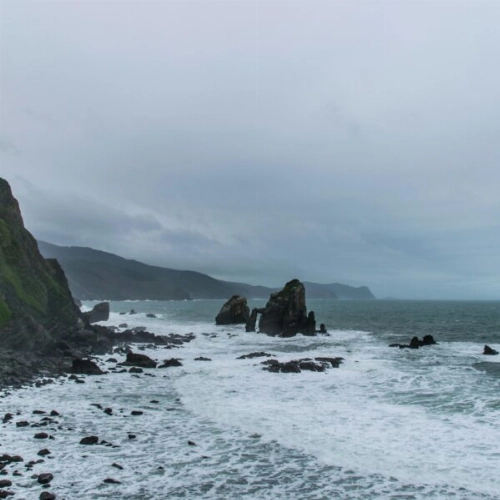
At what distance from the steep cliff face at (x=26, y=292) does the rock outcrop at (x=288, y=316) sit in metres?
33.7

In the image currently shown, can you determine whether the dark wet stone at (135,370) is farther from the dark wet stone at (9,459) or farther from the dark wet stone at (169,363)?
the dark wet stone at (9,459)

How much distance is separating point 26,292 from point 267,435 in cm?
4362

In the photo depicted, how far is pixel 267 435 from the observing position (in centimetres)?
2039

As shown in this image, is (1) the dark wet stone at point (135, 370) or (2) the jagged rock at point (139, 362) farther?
(2) the jagged rock at point (139, 362)

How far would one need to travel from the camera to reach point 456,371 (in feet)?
128

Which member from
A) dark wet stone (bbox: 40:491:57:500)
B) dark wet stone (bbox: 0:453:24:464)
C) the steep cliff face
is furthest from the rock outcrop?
dark wet stone (bbox: 40:491:57:500)

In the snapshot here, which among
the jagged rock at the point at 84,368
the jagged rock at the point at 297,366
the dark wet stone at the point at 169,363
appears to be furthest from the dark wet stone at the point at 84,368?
the jagged rock at the point at 297,366

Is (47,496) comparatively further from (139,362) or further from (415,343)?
(415,343)

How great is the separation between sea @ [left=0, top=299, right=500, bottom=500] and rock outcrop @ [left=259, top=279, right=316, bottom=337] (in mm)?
38318

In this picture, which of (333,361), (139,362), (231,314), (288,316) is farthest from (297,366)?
(231,314)

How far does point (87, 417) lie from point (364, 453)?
1421cm

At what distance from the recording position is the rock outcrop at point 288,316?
252 feet

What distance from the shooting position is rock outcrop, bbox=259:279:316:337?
7669cm

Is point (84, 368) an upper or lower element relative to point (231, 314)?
lower
